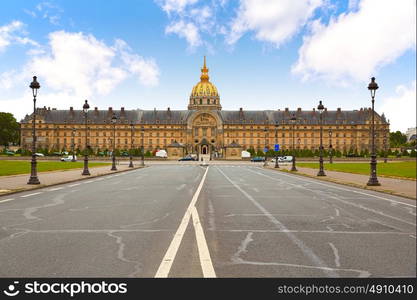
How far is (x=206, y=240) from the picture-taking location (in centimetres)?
790

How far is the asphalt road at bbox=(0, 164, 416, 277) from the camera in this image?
19.3 ft

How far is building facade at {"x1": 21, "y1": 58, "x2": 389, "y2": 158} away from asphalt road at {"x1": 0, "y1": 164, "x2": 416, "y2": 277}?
140m

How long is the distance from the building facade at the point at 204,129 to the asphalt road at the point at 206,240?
139555mm

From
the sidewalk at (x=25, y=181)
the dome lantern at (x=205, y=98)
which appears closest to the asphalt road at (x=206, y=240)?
the sidewalk at (x=25, y=181)

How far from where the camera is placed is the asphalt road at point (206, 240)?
19.3 feet

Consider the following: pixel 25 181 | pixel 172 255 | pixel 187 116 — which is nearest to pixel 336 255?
pixel 172 255

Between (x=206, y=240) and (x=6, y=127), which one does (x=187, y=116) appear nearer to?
(x=6, y=127)

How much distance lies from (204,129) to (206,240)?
477 ft

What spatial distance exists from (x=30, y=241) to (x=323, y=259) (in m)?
4.97

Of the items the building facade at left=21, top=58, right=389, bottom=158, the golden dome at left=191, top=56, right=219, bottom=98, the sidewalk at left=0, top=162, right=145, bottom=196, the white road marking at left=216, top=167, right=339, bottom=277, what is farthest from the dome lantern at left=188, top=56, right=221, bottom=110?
the white road marking at left=216, top=167, right=339, bottom=277

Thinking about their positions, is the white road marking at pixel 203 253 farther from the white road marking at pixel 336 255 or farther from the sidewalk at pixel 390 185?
the sidewalk at pixel 390 185

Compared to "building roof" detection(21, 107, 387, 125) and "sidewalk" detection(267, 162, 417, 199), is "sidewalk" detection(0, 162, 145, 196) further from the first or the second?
"building roof" detection(21, 107, 387, 125)

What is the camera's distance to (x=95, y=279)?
5301mm

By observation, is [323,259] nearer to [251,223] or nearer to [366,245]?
[366,245]
